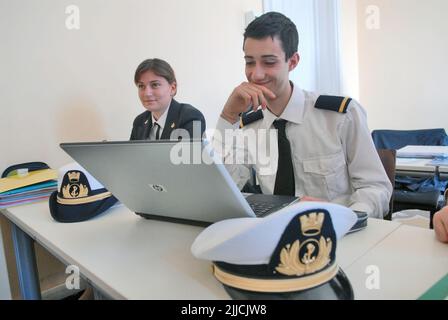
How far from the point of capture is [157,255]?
2.29ft

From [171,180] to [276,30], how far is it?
2.34ft

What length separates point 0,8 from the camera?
1.57m

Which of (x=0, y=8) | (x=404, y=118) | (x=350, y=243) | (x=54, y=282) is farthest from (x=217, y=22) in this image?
(x=404, y=118)

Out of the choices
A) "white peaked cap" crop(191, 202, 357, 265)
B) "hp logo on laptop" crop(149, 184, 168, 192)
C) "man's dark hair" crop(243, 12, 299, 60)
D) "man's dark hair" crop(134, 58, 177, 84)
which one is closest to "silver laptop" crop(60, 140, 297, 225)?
"hp logo on laptop" crop(149, 184, 168, 192)

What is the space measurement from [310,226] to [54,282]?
1.66 metres

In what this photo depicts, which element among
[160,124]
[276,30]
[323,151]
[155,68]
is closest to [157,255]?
[323,151]

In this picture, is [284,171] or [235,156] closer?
[284,171]

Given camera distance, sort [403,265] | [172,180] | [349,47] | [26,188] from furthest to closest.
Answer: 1. [349,47]
2. [26,188]
3. [172,180]
4. [403,265]

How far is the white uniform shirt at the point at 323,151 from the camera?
1.12 meters

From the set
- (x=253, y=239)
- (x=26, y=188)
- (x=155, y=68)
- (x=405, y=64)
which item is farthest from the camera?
(x=405, y=64)

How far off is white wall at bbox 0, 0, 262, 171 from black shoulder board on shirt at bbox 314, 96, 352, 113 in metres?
1.25

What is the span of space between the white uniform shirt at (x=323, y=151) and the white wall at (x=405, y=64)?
292cm

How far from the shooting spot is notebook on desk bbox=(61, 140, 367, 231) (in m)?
0.59

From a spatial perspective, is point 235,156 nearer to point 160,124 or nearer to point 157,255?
point 160,124
